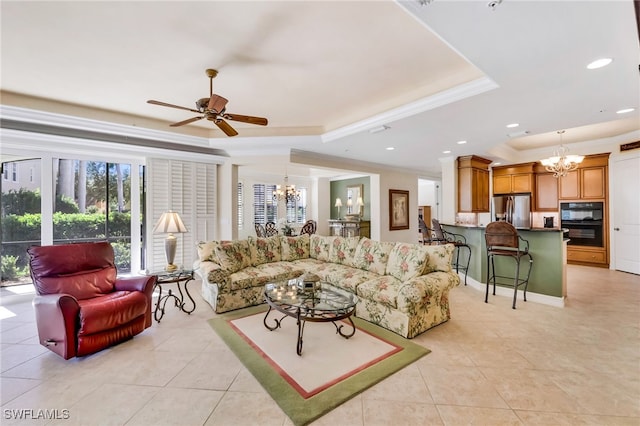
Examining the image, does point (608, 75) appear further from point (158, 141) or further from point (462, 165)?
point (158, 141)

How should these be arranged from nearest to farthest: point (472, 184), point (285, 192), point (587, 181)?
1. point (472, 184)
2. point (587, 181)
3. point (285, 192)

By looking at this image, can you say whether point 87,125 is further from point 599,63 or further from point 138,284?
point 599,63

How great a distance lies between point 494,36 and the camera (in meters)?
1.90

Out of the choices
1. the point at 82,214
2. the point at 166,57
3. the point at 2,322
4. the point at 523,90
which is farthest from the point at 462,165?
the point at 2,322

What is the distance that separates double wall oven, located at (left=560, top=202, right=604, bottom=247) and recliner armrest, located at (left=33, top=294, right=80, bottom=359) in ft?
27.4

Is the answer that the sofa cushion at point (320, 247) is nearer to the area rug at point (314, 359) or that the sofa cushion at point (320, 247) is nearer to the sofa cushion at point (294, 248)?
the sofa cushion at point (294, 248)

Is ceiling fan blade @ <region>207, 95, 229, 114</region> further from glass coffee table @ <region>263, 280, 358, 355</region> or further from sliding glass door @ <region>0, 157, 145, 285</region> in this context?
sliding glass door @ <region>0, 157, 145, 285</region>

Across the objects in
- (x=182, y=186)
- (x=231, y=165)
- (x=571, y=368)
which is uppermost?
(x=231, y=165)

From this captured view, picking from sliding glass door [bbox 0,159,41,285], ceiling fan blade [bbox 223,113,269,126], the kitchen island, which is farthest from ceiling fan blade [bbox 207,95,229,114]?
the kitchen island

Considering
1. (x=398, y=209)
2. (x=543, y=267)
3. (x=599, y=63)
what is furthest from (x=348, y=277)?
(x=398, y=209)

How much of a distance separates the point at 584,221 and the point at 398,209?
163 inches

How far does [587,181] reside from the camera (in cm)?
602

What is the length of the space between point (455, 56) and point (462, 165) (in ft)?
12.7

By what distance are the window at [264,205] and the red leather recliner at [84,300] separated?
5713mm
